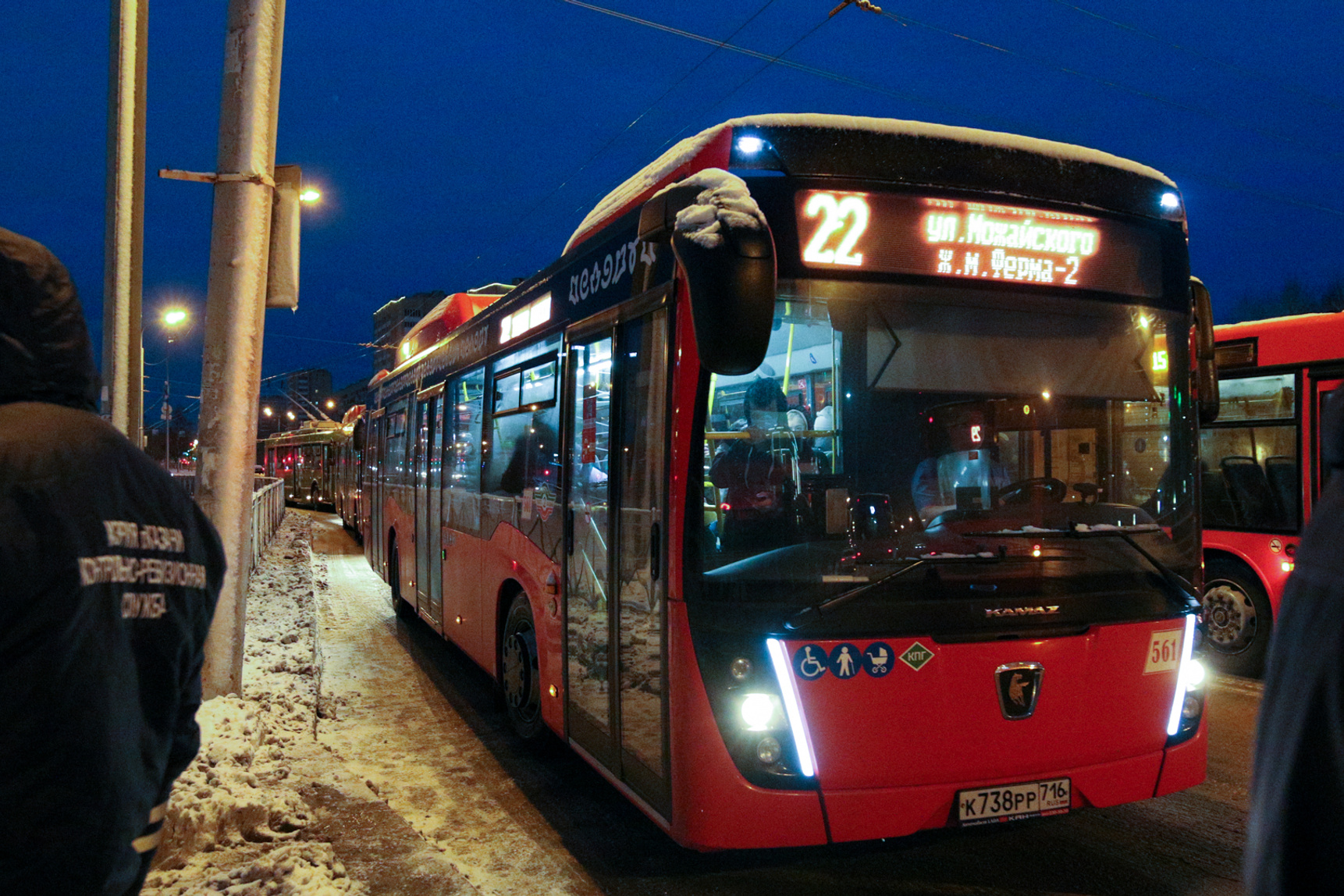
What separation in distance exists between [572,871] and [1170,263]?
4004 millimetres

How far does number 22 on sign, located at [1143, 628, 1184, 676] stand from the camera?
4.09 meters

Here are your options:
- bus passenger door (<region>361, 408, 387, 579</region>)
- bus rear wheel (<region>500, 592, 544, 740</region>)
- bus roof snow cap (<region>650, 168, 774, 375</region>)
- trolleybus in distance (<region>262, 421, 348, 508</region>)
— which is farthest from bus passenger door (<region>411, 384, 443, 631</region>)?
trolleybus in distance (<region>262, 421, 348, 508</region>)

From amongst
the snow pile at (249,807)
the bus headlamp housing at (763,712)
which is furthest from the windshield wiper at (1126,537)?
the snow pile at (249,807)

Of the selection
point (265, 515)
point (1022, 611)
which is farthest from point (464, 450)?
point (265, 515)

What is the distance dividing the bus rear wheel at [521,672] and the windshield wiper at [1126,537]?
321 centimetres

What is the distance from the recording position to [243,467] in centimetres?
617

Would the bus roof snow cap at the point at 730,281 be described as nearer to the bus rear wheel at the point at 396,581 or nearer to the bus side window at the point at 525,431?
the bus side window at the point at 525,431

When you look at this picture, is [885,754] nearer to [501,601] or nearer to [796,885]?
[796,885]

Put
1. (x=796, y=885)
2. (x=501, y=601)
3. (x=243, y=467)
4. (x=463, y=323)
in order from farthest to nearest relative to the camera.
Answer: (x=463, y=323), (x=501, y=601), (x=243, y=467), (x=796, y=885)

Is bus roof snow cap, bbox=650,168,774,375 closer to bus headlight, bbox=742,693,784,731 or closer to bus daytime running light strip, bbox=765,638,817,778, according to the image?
bus daytime running light strip, bbox=765,638,817,778

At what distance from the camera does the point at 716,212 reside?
3.45m

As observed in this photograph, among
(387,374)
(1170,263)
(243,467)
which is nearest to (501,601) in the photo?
(243,467)

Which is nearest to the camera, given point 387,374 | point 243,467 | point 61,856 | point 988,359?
point 61,856

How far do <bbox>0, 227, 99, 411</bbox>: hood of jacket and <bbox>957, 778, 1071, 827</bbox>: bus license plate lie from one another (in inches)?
133
